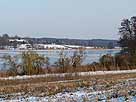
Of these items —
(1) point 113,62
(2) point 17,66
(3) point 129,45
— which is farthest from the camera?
(3) point 129,45

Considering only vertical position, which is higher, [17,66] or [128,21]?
[128,21]

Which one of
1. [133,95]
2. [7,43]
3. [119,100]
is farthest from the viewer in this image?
[7,43]

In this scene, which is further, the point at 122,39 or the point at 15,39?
the point at 15,39

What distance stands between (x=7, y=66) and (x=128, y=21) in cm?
4069

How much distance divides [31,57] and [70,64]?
5.02m

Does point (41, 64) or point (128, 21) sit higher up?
point (128, 21)

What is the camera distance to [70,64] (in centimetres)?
4516

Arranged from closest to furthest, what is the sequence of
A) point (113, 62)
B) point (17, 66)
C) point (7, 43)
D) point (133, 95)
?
point (133, 95), point (17, 66), point (113, 62), point (7, 43)

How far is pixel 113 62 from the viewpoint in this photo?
173 feet

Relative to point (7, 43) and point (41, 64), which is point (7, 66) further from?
point (7, 43)

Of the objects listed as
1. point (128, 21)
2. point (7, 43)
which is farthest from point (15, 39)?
point (128, 21)

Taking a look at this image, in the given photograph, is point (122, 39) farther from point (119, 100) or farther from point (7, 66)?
point (119, 100)

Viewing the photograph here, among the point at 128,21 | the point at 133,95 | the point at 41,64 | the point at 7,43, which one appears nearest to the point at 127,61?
the point at 41,64

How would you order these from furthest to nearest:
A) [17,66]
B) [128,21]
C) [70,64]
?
1. [128,21]
2. [70,64]
3. [17,66]
